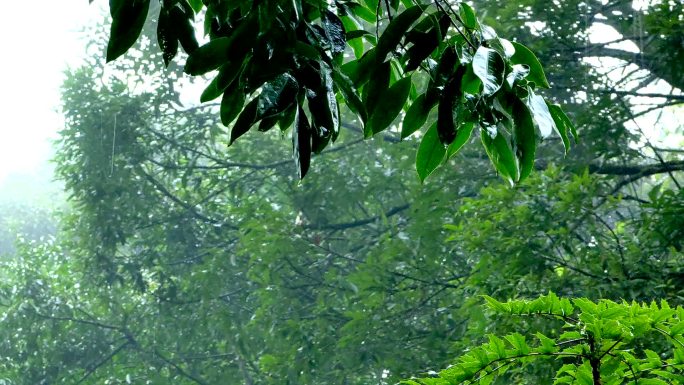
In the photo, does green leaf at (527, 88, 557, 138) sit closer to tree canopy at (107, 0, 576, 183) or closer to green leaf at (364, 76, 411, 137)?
tree canopy at (107, 0, 576, 183)

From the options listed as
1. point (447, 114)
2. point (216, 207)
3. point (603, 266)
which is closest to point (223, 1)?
point (447, 114)

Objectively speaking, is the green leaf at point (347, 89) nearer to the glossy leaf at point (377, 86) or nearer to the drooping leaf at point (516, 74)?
the glossy leaf at point (377, 86)

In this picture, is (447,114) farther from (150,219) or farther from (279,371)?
(150,219)

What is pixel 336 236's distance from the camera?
34.3ft

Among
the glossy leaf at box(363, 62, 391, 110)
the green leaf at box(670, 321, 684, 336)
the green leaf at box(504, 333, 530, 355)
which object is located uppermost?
the glossy leaf at box(363, 62, 391, 110)

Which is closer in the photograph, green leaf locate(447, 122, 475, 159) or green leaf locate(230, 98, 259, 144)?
green leaf locate(230, 98, 259, 144)

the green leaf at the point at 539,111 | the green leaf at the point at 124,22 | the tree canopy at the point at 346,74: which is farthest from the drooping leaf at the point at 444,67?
the green leaf at the point at 124,22

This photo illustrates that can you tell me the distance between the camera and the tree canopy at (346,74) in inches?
46.5

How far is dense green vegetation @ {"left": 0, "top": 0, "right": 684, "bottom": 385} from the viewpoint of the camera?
5328mm

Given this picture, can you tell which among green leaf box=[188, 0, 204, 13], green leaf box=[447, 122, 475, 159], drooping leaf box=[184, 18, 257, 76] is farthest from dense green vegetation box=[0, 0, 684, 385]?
drooping leaf box=[184, 18, 257, 76]

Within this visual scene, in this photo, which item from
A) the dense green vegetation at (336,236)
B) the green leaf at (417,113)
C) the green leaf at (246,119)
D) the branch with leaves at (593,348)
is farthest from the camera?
the dense green vegetation at (336,236)

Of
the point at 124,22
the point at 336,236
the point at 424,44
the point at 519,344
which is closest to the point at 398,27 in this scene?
the point at 424,44

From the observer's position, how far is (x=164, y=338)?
10.9 metres

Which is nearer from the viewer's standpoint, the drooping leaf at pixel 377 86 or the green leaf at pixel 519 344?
the drooping leaf at pixel 377 86
